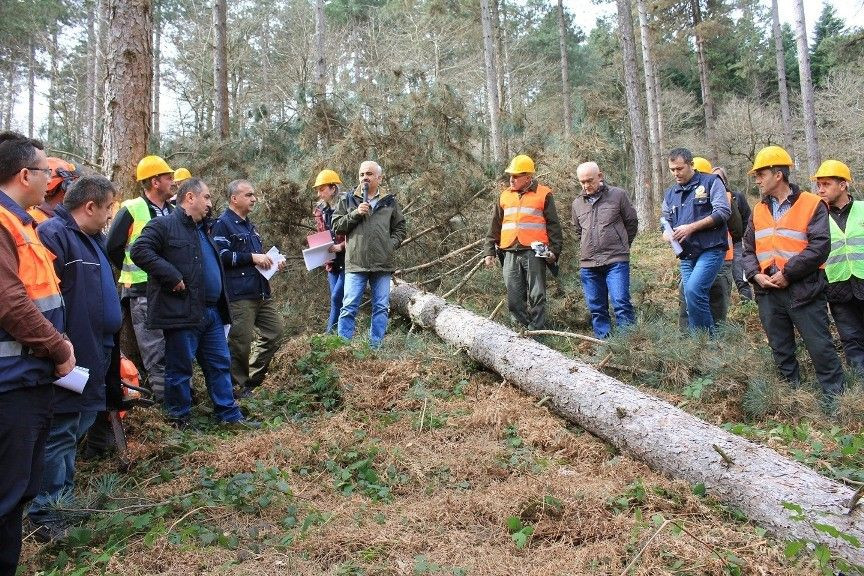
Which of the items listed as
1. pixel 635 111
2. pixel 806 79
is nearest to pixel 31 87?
pixel 635 111

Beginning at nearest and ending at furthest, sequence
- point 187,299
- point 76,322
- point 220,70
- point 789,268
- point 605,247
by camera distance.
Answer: point 76,322 → point 187,299 → point 789,268 → point 605,247 → point 220,70

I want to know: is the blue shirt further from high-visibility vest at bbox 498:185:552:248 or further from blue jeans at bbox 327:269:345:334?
high-visibility vest at bbox 498:185:552:248

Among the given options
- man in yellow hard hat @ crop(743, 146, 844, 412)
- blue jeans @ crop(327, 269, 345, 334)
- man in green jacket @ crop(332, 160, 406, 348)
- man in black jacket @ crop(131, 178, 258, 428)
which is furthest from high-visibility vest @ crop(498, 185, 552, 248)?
man in black jacket @ crop(131, 178, 258, 428)

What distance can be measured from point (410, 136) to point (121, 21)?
370 centimetres

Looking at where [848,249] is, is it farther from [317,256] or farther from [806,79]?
[806,79]

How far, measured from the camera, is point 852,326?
498cm

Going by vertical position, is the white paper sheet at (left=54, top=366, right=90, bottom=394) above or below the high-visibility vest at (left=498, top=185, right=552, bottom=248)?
below

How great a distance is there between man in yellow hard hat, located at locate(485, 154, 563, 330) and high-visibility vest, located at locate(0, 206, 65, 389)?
15.1ft

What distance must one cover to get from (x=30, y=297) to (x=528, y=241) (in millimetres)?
4841

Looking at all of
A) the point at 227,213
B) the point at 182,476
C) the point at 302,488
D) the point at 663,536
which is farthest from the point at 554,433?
the point at 227,213

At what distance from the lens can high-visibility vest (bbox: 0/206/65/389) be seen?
8.07 feet

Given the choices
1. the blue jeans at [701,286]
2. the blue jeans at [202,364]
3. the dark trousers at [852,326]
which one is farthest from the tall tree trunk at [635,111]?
the blue jeans at [202,364]

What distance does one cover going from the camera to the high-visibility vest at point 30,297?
8.07 ft

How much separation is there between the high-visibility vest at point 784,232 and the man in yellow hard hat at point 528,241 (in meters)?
2.09
